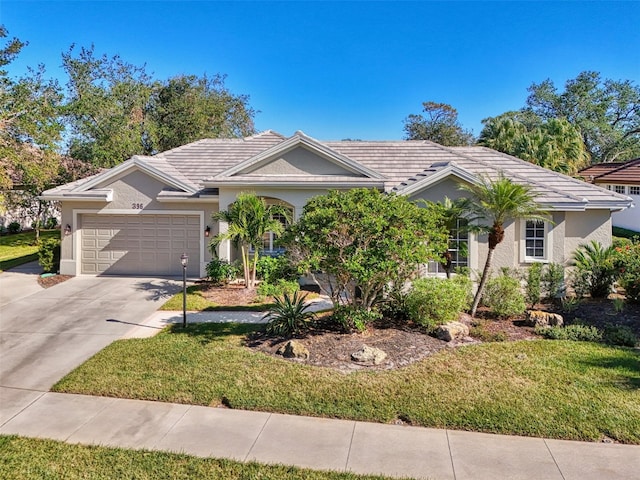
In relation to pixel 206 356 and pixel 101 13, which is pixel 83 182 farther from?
pixel 206 356

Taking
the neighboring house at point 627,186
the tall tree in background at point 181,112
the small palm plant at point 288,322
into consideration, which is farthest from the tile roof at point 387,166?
the neighboring house at point 627,186

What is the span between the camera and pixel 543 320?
10.7m

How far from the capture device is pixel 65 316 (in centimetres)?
1185

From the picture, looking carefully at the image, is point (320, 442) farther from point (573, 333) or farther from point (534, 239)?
point (534, 239)

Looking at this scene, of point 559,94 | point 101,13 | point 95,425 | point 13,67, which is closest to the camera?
point 95,425

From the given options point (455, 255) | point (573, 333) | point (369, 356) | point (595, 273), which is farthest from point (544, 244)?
point (369, 356)

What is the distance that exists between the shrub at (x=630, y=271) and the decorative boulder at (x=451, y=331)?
5676mm

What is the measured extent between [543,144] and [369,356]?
81.5 feet

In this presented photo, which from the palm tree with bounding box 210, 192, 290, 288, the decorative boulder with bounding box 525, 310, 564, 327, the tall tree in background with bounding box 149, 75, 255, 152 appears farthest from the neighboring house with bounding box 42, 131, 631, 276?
the tall tree in background with bounding box 149, 75, 255, 152

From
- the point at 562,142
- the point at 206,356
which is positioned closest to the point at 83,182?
the point at 206,356

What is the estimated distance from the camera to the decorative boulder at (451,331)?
946cm

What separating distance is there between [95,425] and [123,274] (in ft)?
38.8

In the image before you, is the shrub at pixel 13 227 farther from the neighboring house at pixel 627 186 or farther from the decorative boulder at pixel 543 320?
the neighboring house at pixel 627 186

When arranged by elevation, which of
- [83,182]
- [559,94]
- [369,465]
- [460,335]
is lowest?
[369,465]
